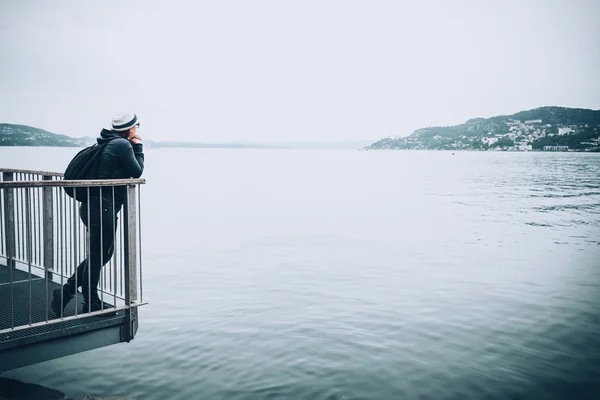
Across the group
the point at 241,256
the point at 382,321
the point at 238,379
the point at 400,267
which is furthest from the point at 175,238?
the point at 238,379

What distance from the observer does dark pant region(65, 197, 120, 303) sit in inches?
209

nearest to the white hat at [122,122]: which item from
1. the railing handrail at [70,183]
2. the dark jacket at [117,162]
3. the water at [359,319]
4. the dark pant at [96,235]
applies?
the dark jacket at [117,162]

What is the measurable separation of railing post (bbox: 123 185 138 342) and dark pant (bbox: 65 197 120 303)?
0.18 m

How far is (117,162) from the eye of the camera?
5.39m

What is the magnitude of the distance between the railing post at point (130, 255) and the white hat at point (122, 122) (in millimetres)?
708

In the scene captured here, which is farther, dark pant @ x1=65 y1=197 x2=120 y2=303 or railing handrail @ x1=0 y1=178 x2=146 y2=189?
dark pant @ x1=65 y1=197 x2=120 y2=303

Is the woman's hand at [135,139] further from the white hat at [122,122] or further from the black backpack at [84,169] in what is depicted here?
the black backpack at [84,169]

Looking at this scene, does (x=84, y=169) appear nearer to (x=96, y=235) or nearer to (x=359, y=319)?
(x=96, y=235)

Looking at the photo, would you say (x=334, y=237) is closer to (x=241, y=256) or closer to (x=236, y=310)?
(x=241, y=256)

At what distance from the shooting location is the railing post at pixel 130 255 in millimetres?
5375

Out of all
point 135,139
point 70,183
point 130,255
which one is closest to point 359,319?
point 130,255

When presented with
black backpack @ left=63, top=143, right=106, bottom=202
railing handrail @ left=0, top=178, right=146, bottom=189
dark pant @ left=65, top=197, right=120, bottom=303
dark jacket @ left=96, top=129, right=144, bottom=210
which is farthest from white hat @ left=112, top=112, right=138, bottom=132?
dark pant @ left=65, top=197, right=120, bottom=303

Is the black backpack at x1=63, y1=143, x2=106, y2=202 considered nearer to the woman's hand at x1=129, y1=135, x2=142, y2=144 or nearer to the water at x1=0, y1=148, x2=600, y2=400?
the woman's hand at x1=129, y1=135, x2=142, y2=144

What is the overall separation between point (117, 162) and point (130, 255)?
1.08 m
